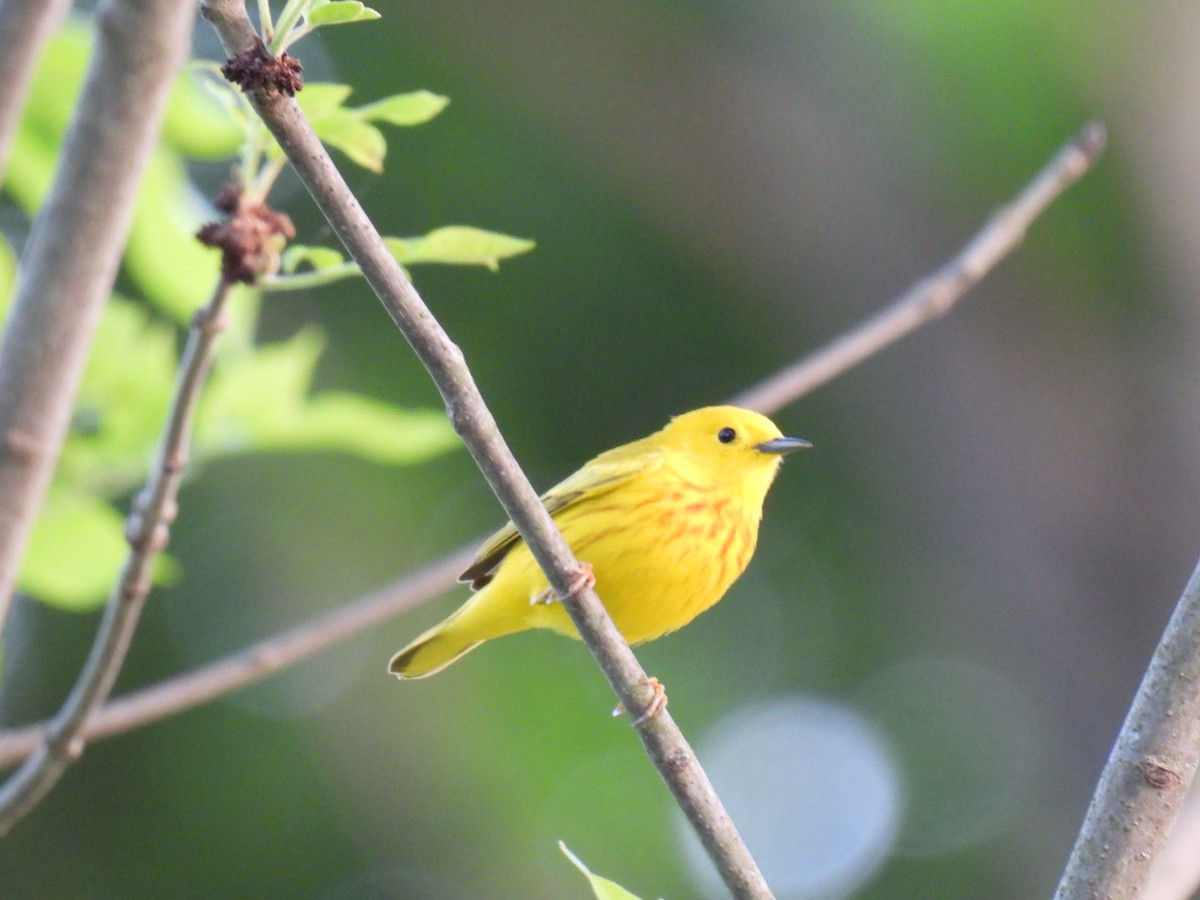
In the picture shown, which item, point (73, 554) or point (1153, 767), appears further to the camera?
point (73, 554)

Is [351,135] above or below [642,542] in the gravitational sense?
above

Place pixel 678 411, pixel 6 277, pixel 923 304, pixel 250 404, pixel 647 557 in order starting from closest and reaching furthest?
1. pixel 6 277
2. pixel 250 404
3. pixel 923 304
4. pixel 647 557
5. pixel 678 411

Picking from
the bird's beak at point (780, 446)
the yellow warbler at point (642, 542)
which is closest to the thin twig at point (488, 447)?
the yellow warbler at point (642, 542)

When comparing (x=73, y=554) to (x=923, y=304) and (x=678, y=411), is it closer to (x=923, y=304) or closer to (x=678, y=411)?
(x=923, y=304)

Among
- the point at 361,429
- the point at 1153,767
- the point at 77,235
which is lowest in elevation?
the point at 1153,767

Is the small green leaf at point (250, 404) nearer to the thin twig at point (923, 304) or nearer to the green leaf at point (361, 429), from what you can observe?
the green leaf at point (361, 429)

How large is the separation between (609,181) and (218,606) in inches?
115

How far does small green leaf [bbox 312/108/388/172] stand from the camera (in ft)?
6.53

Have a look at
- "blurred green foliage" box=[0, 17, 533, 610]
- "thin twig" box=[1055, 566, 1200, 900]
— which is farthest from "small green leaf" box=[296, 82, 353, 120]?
"thin twig" box=[1055, 566, 1200, 900]

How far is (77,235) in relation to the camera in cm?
199

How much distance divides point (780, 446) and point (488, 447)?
2.14 metres

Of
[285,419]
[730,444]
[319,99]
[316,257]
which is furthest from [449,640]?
[319,99]

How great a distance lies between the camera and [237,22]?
4.97ft

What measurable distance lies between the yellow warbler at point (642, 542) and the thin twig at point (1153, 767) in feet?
5.61
